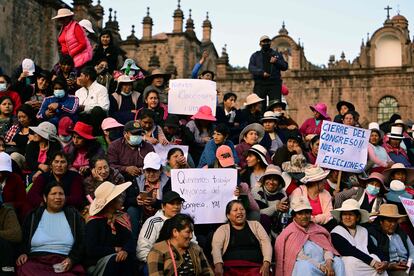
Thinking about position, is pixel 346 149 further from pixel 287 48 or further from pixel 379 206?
pixel 287 48

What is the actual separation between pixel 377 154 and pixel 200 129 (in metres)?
3.39

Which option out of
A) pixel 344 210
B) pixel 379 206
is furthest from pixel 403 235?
pixel 344 210

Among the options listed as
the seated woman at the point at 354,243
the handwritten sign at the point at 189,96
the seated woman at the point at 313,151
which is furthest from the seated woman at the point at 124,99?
the seated woman at the point at 354,243

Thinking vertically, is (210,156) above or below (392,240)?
above

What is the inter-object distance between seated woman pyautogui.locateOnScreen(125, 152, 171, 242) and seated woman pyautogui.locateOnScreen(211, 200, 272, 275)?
0.97 m

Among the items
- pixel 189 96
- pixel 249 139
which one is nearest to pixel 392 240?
pixel 249 139

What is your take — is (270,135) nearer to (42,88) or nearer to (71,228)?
(42,88)

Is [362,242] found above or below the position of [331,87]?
below

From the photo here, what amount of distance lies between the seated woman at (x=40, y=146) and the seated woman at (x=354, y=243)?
424 centimetres

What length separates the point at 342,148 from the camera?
34.5 ft

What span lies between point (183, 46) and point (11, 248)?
38.8 m

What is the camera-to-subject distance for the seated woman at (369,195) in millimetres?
9305

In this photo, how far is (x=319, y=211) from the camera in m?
9.02

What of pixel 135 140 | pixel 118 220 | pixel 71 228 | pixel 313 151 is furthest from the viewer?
pixel 313 151
